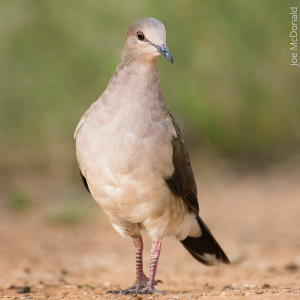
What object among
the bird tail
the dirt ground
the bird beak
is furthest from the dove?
the bird tail

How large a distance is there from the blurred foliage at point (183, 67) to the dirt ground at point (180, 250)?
106 cm

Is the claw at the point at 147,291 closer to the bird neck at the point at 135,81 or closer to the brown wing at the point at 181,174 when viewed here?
the brown wing at the point at 181,174

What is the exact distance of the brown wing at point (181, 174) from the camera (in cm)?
403

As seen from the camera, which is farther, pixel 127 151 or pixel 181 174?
pixel 181 174

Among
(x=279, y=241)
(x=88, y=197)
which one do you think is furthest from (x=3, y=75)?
(x=279, y=241)

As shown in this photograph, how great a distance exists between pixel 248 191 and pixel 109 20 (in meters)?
4.58

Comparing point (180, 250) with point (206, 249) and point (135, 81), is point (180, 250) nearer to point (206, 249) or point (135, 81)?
point (206, 249)

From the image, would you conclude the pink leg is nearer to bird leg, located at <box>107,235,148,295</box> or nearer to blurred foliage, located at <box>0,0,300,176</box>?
bird leg, located at <box>107,235,148,295</box>

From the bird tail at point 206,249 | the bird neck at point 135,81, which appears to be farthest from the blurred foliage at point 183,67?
the bird neck at point 135,81

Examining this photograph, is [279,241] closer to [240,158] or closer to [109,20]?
[240,158]

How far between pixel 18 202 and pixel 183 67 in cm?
438

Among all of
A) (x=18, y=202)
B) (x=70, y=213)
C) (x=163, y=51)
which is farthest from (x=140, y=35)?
(x=18, y=202)

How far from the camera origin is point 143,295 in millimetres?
3906

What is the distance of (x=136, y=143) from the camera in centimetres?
370
